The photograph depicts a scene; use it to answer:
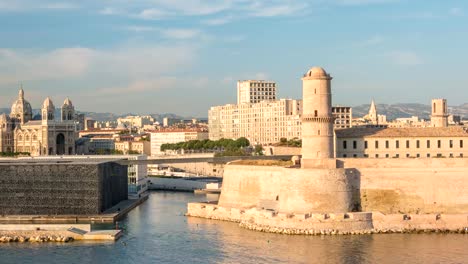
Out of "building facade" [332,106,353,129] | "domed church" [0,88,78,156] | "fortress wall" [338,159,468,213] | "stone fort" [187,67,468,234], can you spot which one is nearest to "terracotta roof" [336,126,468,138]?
"stone fort" [187,67,468,234]

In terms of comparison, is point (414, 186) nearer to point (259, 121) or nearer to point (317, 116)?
point (317, 116)

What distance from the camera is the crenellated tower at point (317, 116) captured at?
5319 centimetres

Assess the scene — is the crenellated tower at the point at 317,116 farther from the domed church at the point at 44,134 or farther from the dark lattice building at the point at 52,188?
the domed church at the point at 44,134

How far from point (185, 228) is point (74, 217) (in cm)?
925

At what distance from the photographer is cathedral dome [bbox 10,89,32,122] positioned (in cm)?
15544

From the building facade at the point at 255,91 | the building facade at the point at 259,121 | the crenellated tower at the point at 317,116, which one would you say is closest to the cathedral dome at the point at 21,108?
the building facade at the point at 259,121

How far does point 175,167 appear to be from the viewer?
125 m

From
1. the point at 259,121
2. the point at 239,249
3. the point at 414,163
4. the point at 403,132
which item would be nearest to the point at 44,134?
the point at 259,121

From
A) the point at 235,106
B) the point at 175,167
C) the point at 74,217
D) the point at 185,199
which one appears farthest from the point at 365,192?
the point at 235,106

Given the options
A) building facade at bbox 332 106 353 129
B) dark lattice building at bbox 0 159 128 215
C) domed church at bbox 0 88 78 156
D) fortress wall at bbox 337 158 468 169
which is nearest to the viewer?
fortress wall at bbox 337 158 468 169

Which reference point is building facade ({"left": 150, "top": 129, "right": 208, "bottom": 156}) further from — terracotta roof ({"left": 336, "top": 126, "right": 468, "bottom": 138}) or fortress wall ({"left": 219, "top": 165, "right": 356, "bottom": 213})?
fortress wall ({"left": 219, "top": 165, "right": 356, "bottom": 213})

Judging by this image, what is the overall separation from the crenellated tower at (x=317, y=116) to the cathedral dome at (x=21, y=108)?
4373 inches

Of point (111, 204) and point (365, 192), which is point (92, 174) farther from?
point (365, 192)

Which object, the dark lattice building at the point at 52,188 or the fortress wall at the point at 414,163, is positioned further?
the dark lattice building at the point at 52,188
